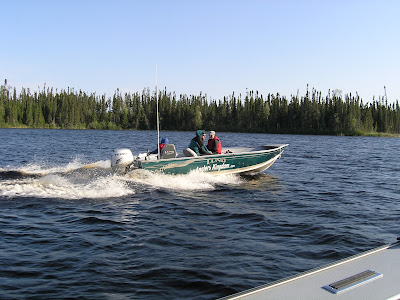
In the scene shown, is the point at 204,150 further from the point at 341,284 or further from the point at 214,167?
the point at 341,284

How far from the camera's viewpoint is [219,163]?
14.8m

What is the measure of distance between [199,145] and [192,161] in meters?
1.13

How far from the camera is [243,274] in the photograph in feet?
19.2

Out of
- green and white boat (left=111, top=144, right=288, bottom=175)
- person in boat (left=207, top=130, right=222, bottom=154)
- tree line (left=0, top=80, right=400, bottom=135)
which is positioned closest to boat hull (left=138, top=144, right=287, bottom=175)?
green and white boat (left=111, top=144, right=288, bottom=175)

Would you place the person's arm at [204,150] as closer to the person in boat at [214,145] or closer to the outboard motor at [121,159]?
the person in boat at [214,145]

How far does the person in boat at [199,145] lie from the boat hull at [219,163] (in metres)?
0.58

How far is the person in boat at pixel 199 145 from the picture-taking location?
1468 centimetres

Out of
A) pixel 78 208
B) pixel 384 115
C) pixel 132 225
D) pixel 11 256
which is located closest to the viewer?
pixel 11 256

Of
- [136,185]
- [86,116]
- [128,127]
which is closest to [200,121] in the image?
[128,127]

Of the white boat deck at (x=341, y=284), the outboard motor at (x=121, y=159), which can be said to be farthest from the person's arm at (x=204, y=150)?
the white boat deck at (x=341, y=284)

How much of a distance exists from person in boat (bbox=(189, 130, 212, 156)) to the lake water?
100 centimetres

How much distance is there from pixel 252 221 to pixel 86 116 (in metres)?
107

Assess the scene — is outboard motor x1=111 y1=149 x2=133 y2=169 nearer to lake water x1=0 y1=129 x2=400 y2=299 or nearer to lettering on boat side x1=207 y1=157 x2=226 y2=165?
lake water x1=0 y1=129 x2=400 y2=299

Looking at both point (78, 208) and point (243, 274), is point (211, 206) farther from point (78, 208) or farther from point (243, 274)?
point (243, 274)
